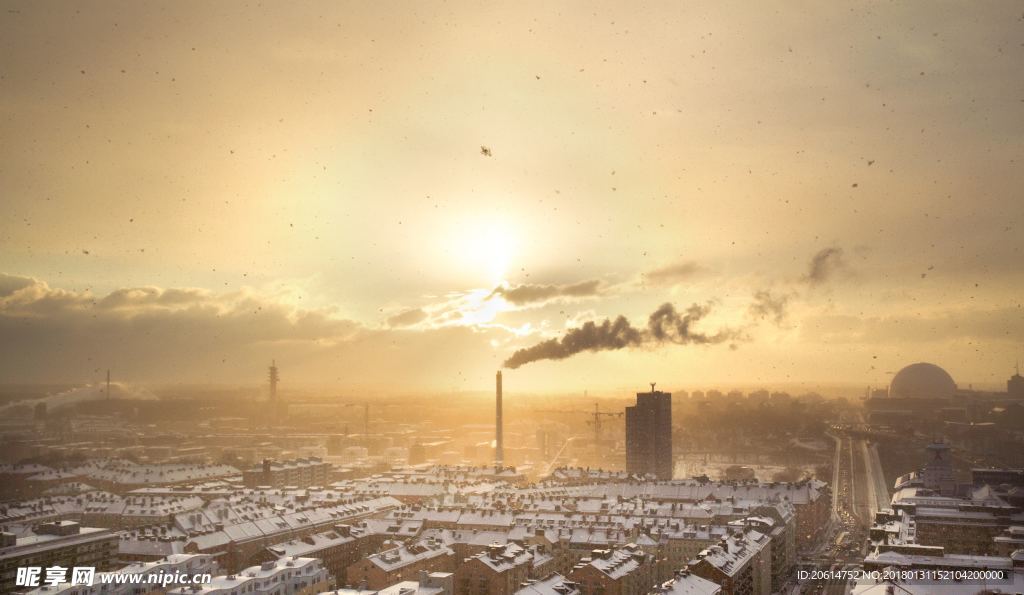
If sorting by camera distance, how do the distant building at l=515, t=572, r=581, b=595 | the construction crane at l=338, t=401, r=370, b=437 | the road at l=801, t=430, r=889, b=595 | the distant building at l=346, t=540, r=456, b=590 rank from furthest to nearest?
the construction crane at l=338, t=401, r=370, b=437 < the road at l=801, t=430, r=889, b=595 < the distant building at l=346, t=540, r=456, b=590 < the distant building at l=515, t=572, r=581, b=595

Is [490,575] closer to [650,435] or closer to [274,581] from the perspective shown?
[274,581]

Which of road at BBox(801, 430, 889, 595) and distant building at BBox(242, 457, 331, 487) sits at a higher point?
distant building at BBox(242, 457, 331, 487)

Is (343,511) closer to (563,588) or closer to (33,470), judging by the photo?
(563,588)

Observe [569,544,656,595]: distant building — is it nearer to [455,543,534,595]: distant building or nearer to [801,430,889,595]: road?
[455,543,534,595]: distant building

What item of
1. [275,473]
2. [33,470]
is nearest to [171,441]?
[33,470]

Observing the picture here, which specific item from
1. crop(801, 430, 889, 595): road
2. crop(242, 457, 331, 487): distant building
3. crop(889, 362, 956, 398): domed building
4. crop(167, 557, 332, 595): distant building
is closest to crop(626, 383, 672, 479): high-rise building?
crop(801, 430, 889, 595): road

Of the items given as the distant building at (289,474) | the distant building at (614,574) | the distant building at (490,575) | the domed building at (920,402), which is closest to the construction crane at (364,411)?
the distant building at (289,474)

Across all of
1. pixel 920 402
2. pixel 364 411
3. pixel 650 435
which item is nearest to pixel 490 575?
pixel 650 435
